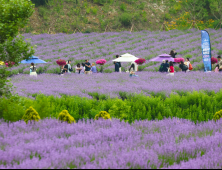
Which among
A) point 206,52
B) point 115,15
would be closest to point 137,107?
point 206,52

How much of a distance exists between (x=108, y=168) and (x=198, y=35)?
92.3 ft

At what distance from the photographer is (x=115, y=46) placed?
26.3 m

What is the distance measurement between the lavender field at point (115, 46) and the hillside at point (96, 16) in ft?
26.2

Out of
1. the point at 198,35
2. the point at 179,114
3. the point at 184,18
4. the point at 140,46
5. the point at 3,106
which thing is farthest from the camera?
the point at 184,18

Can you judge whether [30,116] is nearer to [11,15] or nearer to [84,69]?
[11,15]

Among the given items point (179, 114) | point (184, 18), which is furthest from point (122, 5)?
point (179, 114)

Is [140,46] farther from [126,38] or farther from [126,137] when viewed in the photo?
[126,137]

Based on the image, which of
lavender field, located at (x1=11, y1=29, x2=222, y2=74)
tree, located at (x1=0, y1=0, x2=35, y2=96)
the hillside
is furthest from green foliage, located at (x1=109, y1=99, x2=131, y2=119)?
the hillside

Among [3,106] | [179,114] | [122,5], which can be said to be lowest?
[179,114]

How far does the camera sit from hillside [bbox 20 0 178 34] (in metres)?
39.6

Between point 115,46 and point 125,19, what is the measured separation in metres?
13.9

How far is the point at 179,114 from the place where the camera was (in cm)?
685

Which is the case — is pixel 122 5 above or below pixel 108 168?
above

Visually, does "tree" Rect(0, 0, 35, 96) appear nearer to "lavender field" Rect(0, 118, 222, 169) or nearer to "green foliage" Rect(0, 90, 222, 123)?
"green foliage" Rect(0, 90, 222, 123)
